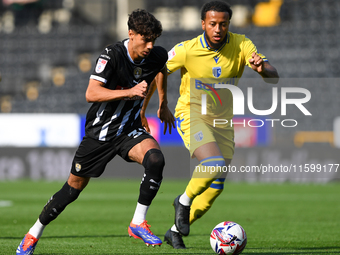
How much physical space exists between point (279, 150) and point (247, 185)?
147cm

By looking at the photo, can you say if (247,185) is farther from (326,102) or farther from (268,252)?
(268,252)

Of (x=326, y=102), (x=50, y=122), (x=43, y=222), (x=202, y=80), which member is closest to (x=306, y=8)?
(x=326, y=102)

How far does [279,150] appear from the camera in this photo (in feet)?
49.2

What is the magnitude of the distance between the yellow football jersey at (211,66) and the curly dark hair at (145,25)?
114cm

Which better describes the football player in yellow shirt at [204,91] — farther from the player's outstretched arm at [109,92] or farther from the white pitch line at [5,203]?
the white pitch line at [5,203]

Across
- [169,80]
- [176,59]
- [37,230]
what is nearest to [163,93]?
[176,59]

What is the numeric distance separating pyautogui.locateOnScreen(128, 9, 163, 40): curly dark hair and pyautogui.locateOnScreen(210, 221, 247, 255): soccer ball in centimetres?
189

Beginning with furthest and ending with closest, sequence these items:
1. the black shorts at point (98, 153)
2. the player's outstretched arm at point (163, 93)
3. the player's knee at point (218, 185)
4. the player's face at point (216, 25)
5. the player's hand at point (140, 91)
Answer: the player's knee at point (218, 185) → the player's outstretched arm at point (163, 93) → the player's face at point (216, 25) → the black shorts at point (98, 153) → the player's hand at point (140, 91)

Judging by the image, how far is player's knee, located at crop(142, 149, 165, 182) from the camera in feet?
14.4

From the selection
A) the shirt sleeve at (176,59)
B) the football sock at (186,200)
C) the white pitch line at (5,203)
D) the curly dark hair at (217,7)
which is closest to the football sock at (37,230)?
the football sock at (186,200)

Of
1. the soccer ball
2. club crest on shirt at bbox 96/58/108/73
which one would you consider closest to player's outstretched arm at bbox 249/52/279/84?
club crest on shirt at bbox 96/58/108/73

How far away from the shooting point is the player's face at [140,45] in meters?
4.36

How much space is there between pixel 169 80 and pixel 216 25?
1541 cm

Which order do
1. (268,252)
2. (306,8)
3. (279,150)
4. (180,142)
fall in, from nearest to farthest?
1. (268,252)
2. (279,150)
3. (180,142)
4. (306,8)
